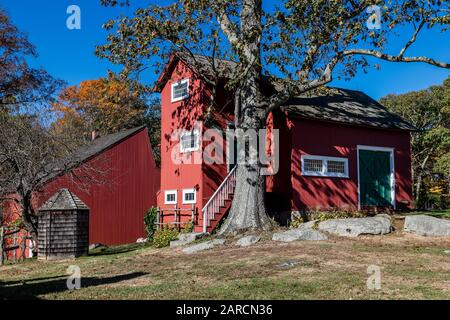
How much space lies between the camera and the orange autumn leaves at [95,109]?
138 ft

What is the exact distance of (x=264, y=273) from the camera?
10172 millimetres

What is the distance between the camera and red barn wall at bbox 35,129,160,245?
83.5 feet

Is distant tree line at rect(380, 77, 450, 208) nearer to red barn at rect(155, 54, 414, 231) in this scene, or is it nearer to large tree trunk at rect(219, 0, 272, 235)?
red barn at rect(155, 54, 414, 231)

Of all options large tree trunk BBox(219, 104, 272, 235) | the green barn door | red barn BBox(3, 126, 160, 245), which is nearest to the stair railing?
large tree trunk BBox(219, 104, 272, 235)

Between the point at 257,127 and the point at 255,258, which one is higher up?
the point at 257,127

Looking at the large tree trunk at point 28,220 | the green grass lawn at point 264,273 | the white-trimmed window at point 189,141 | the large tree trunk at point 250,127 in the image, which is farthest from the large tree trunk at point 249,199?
the large tree trunk at point 28,220

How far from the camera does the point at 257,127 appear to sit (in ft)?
55.3

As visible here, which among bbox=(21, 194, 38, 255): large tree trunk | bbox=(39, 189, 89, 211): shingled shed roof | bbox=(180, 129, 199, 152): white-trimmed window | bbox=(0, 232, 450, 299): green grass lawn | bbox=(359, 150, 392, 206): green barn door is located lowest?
bbox=(0, 232, 450, 299): green grass lawn

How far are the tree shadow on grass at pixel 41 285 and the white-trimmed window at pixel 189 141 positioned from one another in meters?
8.32

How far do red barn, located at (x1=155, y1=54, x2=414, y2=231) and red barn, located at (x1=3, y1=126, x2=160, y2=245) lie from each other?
20.3ft

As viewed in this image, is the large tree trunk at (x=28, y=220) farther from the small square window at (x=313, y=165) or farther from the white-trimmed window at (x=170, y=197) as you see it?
the small square window at (x=313, y=165)

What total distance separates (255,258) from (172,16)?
27.5 feet
